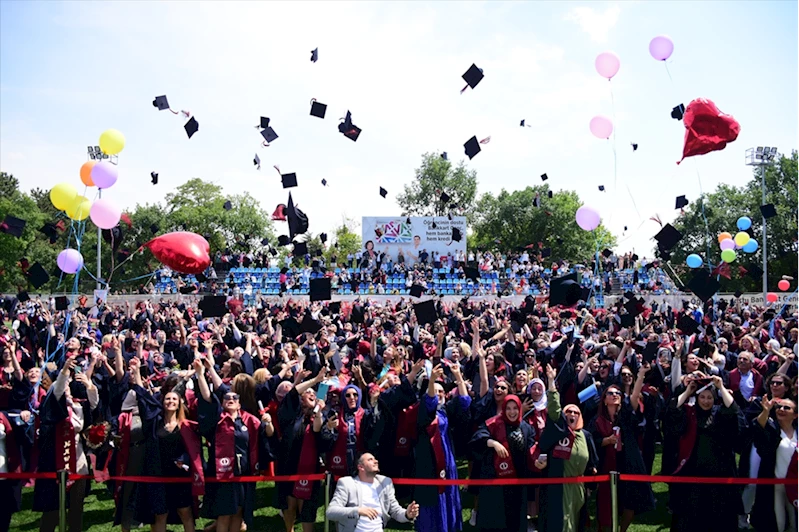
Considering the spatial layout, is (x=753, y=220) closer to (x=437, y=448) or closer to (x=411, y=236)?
(x=411, y=236)

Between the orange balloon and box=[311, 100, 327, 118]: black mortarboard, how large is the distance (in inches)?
198

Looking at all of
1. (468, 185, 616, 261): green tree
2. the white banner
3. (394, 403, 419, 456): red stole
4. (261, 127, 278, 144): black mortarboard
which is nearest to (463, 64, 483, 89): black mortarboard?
(261, 127, 278, 144): black mortarboard

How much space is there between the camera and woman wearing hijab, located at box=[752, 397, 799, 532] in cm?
577

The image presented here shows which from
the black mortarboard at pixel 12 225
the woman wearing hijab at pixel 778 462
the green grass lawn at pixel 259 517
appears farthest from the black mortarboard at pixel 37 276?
the woman wearing hijab at pixel 778 462

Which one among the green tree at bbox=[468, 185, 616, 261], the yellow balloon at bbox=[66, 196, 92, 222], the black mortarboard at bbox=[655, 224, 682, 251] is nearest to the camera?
the yellow balloon at bbox=[66, 196, 92, 222]

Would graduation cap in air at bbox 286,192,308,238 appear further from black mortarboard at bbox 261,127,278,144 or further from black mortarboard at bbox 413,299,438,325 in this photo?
black mortarboard at bbox 413,299,438,325

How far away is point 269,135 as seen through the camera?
14383 mm

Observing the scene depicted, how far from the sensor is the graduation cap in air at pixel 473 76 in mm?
13312

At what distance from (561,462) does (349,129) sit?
1063 centimetres

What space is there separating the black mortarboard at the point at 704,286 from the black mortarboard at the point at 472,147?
607 centimetres

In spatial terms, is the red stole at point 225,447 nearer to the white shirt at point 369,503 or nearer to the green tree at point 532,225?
the white shirt at point 369,503

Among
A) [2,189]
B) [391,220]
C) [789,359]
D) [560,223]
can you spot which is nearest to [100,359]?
[789,359]

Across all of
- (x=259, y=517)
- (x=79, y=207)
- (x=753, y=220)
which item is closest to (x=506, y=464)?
(x=259, y=517)

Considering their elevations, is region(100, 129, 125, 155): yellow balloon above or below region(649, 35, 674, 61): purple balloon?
below
